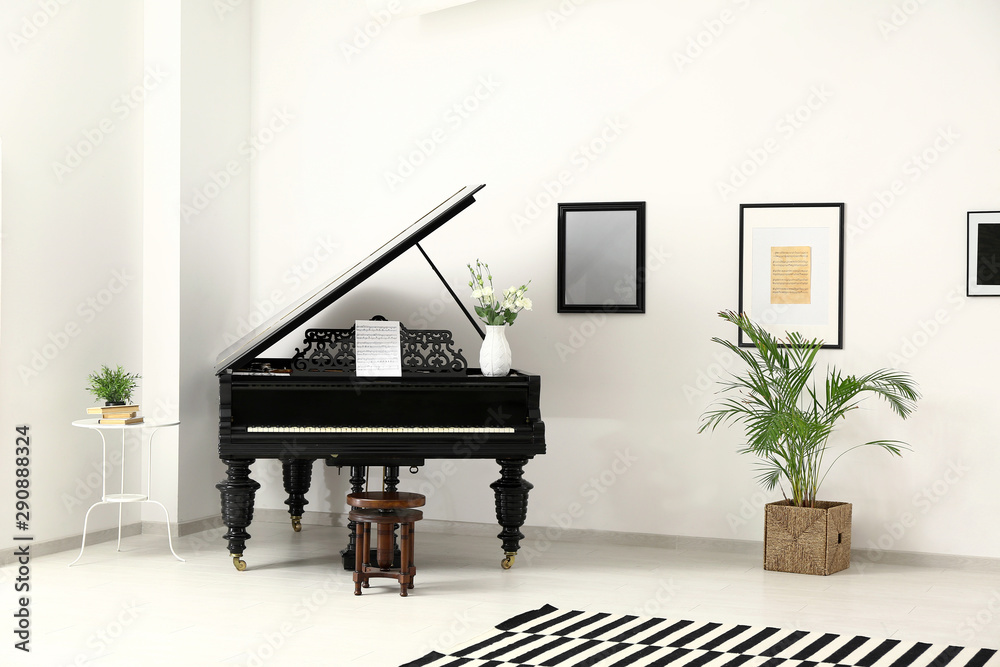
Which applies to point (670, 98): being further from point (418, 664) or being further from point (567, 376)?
point (418, 664)

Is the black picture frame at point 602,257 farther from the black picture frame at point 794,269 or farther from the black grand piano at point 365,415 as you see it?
the black grand piano at point 365,415

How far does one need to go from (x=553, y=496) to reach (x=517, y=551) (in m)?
0.81

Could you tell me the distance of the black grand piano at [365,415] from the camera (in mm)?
4988

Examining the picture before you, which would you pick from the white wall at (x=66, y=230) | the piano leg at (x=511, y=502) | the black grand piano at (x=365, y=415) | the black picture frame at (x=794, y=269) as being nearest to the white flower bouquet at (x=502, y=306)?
the black grand piano at (x=365, y=415)

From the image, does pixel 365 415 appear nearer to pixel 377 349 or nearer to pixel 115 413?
pixel 377 349

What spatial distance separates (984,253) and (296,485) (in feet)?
13.9

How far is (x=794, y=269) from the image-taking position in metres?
5.71

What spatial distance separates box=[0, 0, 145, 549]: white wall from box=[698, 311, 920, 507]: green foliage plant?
3615mm

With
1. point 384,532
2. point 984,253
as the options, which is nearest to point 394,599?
point 384,532

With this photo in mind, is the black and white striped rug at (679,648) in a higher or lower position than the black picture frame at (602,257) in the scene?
lower

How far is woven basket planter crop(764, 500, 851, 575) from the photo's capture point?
523cm

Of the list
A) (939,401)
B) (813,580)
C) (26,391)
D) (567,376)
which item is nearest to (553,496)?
(567,376)

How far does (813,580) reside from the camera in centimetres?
512

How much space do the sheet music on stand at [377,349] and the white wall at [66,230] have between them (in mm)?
1783
